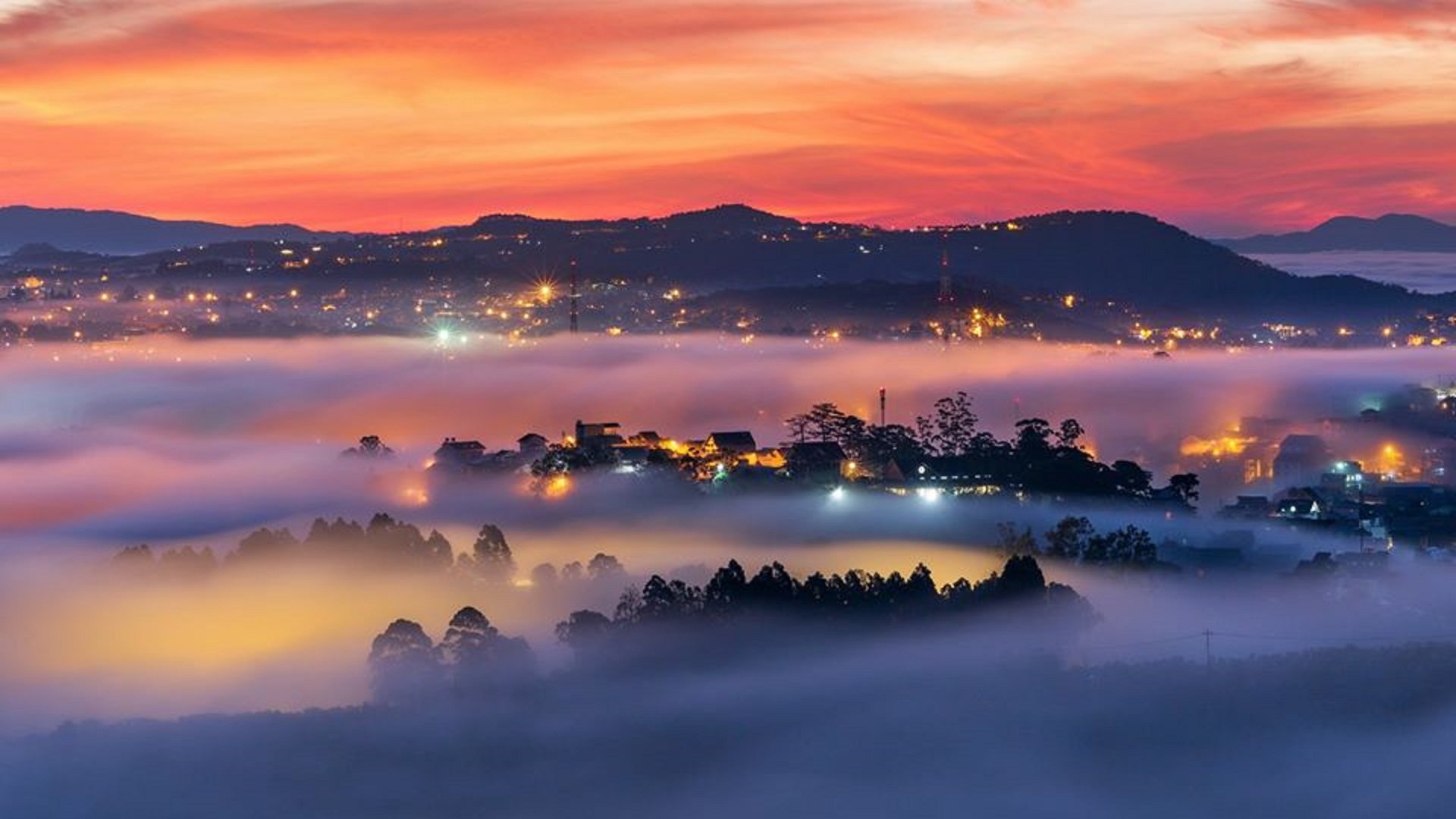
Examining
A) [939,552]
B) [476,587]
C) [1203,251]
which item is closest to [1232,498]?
[939,552]

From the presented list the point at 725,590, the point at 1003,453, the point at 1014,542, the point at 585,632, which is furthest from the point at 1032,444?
the point at 585,632

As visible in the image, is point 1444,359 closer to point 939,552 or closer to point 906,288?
point 906,288

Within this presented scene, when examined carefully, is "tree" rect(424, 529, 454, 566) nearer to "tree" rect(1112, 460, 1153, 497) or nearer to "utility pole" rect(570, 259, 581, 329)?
"tree" rect(1112, 460, 1153, 497)

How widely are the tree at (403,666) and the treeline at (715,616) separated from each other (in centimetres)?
2

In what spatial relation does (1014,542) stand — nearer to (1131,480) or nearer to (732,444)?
(1131,480)

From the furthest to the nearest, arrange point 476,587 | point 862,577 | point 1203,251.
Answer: point 1203,251
point 476,587
point 862,577

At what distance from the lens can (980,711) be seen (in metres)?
20.4

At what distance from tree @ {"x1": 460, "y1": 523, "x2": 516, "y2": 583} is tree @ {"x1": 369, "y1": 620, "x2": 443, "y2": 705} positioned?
481cm

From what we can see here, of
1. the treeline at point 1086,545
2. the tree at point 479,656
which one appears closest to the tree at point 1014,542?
the treeline at point 1086,545

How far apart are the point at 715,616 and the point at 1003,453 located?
15.4 m

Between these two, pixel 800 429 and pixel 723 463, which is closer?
pixel 723 463

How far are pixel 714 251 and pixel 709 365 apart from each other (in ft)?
115

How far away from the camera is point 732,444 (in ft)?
140

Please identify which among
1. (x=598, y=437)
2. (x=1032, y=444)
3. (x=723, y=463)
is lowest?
(x=723, y=463)
